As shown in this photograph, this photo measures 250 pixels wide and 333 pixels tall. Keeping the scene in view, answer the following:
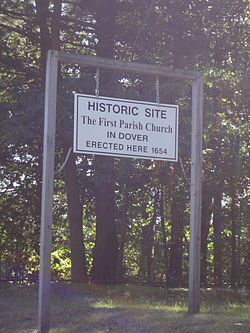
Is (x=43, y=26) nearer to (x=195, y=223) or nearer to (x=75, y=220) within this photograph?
(x=75, y=220)

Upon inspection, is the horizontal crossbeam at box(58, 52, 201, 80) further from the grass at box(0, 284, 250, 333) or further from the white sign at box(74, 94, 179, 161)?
the grass at box(0, 284, 250, 333)

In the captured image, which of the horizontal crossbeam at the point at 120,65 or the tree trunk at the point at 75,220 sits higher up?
the horizontal crossbeam at the point at 120,65

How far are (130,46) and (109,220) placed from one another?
14.7 feet

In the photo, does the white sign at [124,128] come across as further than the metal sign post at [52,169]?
Yes

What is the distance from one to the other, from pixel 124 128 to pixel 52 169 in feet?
3.59

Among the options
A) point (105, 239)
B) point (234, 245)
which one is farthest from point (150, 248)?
point (105, 239)

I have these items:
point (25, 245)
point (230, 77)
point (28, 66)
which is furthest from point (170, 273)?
point (28, 66)

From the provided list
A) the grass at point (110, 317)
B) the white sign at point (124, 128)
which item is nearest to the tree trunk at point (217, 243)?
the grass at point (110, 317)

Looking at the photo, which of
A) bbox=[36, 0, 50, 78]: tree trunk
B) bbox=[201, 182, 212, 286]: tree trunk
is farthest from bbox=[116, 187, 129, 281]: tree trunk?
bbox=[36, 0, 50, 78]: tree trunk

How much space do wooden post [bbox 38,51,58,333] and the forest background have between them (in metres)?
4.87

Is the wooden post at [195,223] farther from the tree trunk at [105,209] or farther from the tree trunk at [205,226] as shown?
the tree trunk at [205,226]

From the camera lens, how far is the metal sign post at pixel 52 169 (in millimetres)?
7309

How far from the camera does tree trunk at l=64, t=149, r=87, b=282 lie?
15391 millimetres

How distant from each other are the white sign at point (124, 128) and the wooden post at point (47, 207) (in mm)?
316
